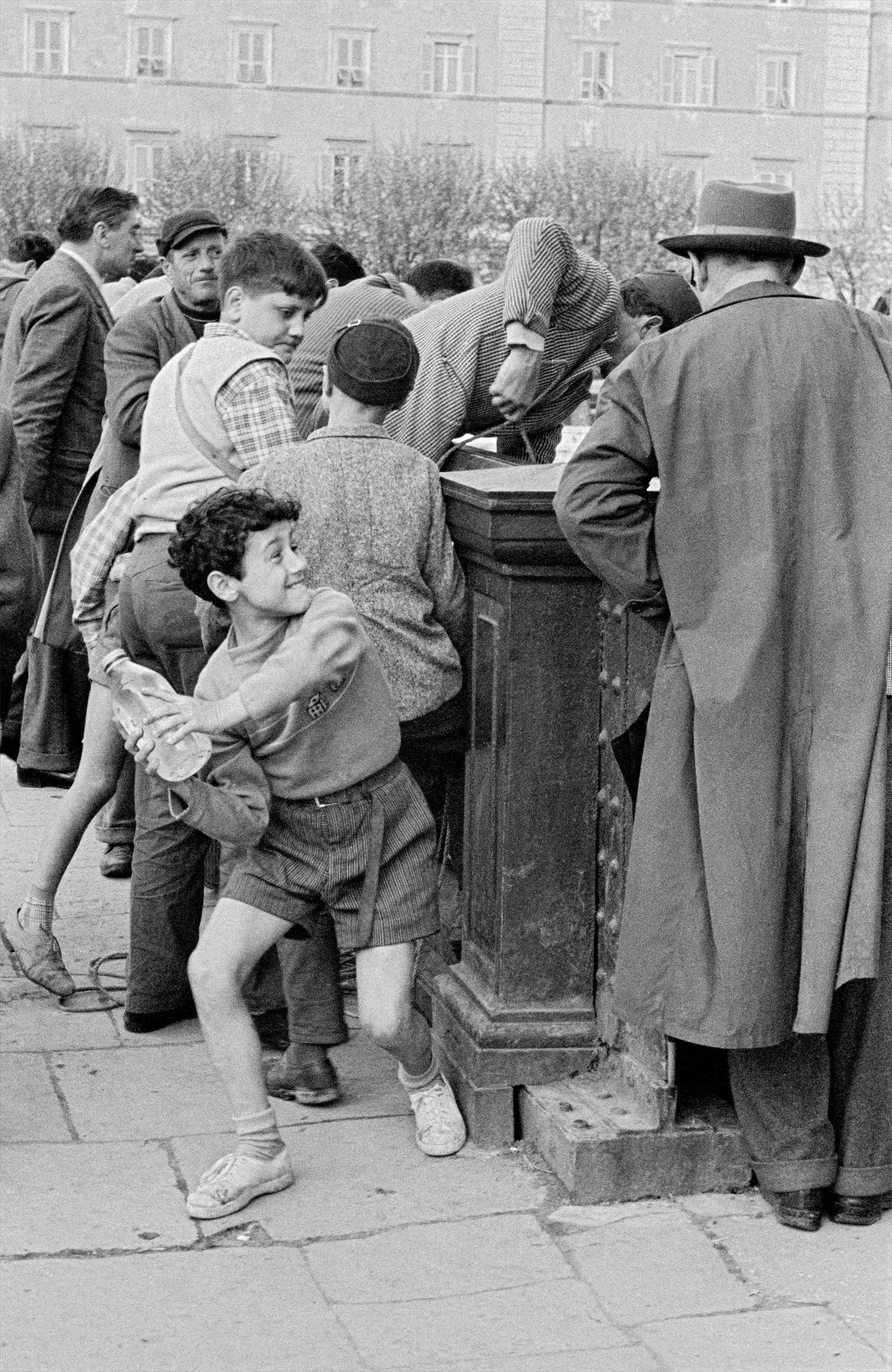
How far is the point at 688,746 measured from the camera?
3492 mm

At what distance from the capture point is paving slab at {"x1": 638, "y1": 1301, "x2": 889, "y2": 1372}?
3018mm

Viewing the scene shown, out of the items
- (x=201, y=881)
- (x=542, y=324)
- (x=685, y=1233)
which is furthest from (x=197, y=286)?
(x=685, y=1233)

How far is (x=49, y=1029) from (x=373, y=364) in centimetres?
183

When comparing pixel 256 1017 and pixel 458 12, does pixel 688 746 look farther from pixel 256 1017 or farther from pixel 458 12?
pixel 458 12

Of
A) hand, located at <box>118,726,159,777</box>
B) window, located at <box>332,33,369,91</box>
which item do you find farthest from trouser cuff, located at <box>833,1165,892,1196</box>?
window, located at <box>332,33,369,91</box>

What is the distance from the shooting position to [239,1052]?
3.67m

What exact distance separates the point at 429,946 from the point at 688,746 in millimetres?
1366

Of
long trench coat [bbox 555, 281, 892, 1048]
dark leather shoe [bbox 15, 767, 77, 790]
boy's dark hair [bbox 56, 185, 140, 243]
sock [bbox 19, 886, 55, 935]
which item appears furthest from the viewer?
dark leather shoe [bbox 15, 767, 77, 790]

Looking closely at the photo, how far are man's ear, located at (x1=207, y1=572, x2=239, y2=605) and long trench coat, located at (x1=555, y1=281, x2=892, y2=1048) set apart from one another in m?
0.70

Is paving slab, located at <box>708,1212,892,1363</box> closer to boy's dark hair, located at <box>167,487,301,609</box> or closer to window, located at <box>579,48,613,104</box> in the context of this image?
boy's dark hair, located at <box>167,487,301,609</box>

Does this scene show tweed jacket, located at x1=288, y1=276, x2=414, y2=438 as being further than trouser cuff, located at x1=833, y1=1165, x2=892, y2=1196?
Yes

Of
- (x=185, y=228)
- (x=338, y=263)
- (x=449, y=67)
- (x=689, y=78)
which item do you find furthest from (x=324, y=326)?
(x=689, y=78)

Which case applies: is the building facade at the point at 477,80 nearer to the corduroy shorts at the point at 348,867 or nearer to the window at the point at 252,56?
the window at the point at 252,56

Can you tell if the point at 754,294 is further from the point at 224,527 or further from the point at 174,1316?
the point at 174,1316
